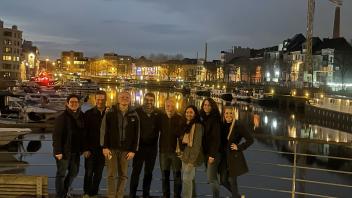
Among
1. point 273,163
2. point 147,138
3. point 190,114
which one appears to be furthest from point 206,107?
point 273,163

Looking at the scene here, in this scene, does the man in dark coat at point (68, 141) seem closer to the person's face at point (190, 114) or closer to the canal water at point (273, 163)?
the canal water at point (273, 163)

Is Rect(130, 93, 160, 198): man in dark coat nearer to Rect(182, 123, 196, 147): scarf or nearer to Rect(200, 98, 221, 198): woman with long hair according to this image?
Rect(182, 123, 196, 147): scarf

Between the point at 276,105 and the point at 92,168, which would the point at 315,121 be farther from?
the point at 92,168

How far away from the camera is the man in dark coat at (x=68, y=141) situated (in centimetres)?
744

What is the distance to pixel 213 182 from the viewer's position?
7723 mm

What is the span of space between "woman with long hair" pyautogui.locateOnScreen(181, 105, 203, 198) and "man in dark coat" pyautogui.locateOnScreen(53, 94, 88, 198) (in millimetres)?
1811

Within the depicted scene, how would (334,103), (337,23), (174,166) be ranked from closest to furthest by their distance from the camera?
1. (174,166)
2. (334,103)
3. (337,23)

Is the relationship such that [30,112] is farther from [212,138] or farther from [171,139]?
[212,138]

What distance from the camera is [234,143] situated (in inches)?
294

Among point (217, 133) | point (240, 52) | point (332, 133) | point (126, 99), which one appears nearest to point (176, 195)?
point (217, 133)

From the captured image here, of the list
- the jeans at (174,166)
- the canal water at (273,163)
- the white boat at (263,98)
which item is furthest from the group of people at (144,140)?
the white boat at (263,98)

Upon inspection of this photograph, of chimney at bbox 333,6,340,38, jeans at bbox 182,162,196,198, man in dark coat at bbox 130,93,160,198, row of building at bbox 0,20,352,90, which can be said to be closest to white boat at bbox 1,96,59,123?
man in dark coat at bbox 130,93,160,198

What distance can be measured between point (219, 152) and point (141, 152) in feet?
4.73

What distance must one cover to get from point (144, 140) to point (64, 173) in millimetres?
1539
